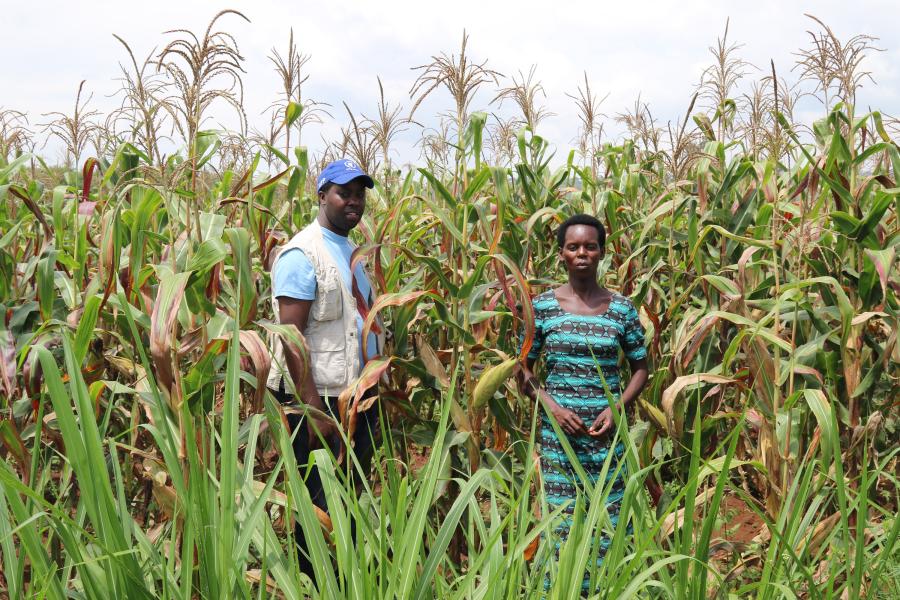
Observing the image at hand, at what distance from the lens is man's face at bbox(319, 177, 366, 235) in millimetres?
3039

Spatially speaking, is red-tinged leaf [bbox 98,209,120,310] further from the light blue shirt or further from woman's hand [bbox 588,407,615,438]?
woman's hand [bbox 588,407,615,438]

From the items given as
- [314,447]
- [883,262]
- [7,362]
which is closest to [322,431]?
[314,447]

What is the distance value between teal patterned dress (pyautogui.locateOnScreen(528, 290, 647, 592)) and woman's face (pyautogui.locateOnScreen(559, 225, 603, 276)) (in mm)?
178

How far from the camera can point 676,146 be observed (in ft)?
13.0

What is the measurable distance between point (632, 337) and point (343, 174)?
1.34 m

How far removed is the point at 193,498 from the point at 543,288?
303 cm

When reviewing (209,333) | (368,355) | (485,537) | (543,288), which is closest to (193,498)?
(485,537)

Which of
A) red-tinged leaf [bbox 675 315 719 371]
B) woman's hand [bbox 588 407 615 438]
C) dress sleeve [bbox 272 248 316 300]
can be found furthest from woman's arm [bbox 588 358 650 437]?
dress sleeve [bbox 272 248 316 300]

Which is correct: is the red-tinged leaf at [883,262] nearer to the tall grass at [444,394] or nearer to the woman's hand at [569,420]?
the tall grass at [444,394]

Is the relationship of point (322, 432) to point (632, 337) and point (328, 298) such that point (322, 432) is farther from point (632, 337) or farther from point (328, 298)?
point (632, 337)

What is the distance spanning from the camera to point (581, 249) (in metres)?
3.06

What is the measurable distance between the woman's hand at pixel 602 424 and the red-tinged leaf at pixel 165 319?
1579 millimetres

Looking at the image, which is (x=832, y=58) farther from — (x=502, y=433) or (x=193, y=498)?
(x=193, y=498)

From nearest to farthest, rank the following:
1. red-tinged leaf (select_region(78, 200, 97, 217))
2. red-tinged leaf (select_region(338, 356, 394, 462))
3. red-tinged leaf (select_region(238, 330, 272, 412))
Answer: red-tinged leaf (select_region(238, 330, 272, 412))
red-tinged leaf (select_region(338, 356, 394, 462))
red-tinged leaf (select_region(78, 200, 97, 217))
